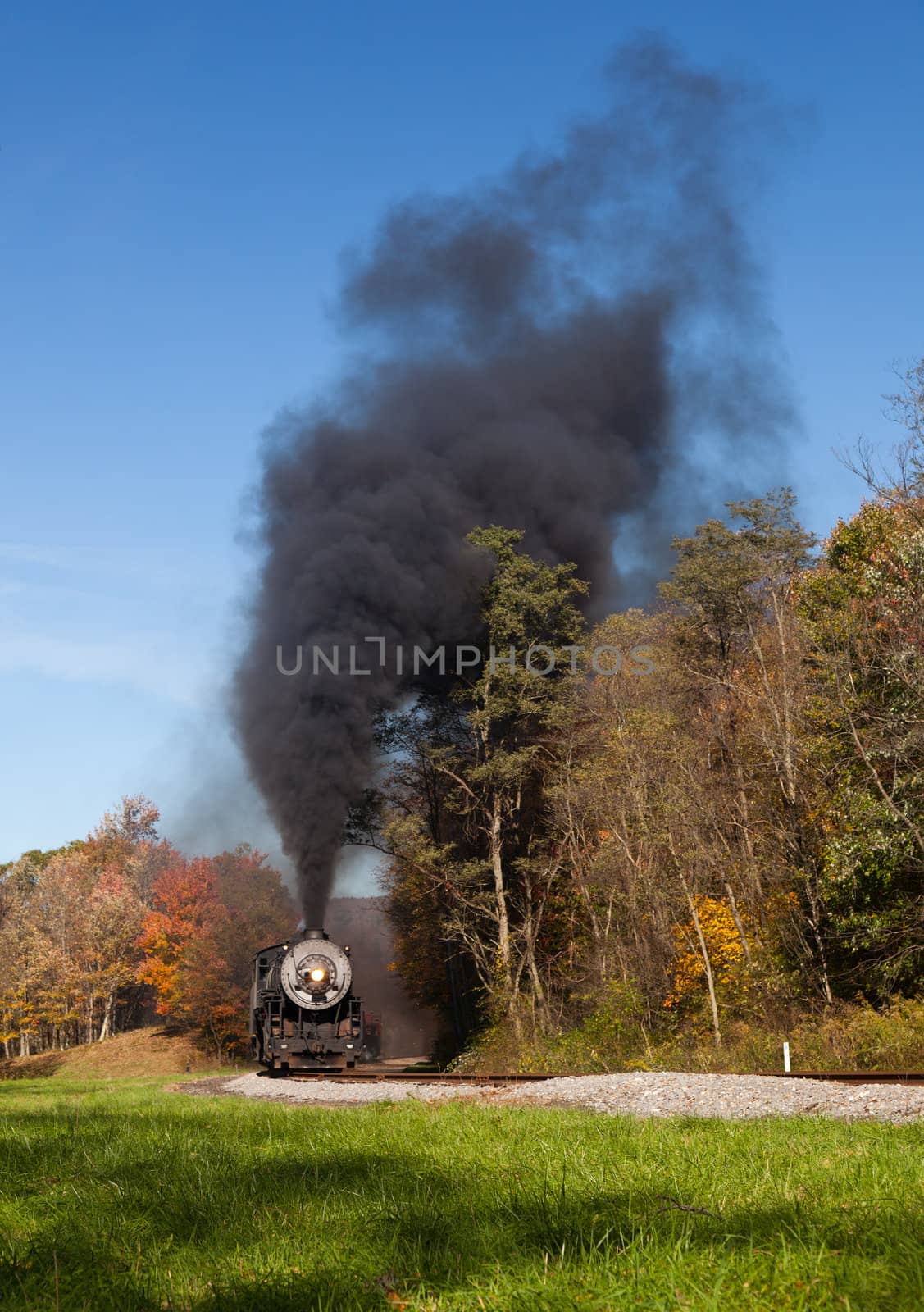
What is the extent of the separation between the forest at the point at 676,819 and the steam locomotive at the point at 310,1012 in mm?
4372

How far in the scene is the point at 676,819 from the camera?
84.2ft

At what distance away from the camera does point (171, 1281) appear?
3312 mm

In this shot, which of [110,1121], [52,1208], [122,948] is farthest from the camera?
[122,948]

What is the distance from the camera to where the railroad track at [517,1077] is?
38.5 ft

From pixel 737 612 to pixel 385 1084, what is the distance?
72.2 ft

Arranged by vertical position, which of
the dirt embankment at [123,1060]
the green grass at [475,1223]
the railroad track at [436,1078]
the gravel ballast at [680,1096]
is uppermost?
the green grass at [475,1223]

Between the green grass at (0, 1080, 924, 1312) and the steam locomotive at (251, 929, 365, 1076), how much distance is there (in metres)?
15.2

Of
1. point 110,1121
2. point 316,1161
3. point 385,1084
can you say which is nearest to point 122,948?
point 385,1084

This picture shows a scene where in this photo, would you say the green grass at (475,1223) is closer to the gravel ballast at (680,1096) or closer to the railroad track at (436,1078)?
the gravel ballast at (680,1096)

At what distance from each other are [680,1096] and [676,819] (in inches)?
576

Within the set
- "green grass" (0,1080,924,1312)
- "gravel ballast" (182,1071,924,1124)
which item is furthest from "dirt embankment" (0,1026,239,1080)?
"green grass" (0,1080,924,1312)

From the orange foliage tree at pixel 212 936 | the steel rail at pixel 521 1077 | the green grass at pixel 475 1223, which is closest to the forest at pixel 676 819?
the orange foliage tree at pixel 212 936

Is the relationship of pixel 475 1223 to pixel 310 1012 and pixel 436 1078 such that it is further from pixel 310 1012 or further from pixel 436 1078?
pixel 310 1012

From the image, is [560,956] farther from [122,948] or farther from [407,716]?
[122,948]
